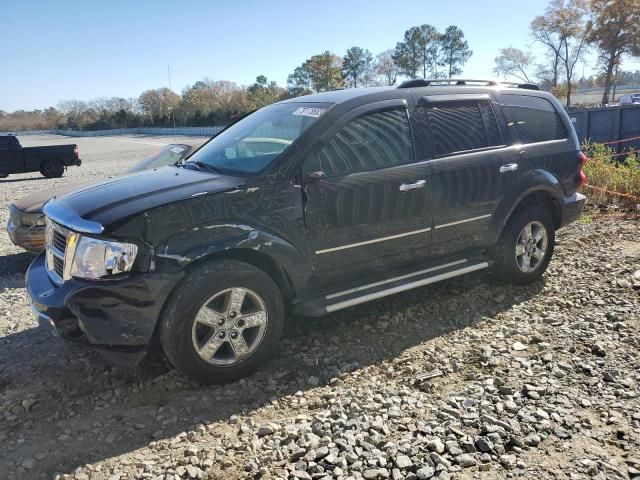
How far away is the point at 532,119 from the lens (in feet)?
16.8

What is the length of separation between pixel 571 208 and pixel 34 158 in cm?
2013

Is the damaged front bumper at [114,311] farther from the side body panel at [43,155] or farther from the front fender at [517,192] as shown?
the side body panel at [43,155]

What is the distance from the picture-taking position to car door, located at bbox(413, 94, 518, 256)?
173 inches

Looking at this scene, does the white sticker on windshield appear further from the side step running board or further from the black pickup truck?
the black pickup truck

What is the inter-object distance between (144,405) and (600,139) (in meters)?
16.8

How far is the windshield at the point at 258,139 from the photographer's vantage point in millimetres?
3908

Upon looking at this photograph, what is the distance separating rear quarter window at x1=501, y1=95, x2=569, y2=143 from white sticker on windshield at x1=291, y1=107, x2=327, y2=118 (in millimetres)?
1940

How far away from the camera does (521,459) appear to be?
2.71 metres

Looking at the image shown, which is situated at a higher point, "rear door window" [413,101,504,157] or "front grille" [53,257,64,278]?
"rear door window" [413,101,504,157]

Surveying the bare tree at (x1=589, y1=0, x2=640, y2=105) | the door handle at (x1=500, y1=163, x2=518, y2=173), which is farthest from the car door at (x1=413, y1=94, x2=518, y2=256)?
the bare tree at (x1=589, y1=0, x2=640, y2=105)

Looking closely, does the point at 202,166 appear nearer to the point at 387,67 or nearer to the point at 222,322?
the point at 222,322

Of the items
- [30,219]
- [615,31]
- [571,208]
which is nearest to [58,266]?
[30,219]

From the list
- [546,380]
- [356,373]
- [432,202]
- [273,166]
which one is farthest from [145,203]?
[546,380]

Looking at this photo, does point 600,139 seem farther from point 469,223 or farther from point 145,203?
point 145,203
